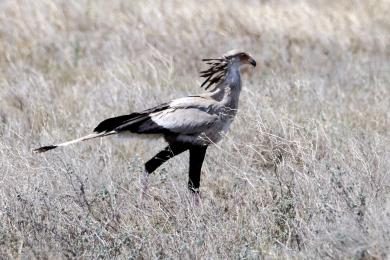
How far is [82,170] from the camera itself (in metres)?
5.54

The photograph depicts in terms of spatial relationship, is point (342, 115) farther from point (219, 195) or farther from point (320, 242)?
point (320, 242)

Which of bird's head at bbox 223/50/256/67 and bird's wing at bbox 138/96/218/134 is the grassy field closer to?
bird's wing at bbox 138/96/218/134

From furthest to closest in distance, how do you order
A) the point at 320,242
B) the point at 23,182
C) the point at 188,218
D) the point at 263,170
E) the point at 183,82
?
1. the point at 183,82
2. the point at 263,170
3. the point at 23,182
4. the point at 188,218
5. the point at 320,242

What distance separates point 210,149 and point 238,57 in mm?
898

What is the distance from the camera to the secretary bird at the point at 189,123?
5.44 m

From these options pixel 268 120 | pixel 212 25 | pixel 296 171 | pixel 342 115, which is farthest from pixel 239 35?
pixel 296 171

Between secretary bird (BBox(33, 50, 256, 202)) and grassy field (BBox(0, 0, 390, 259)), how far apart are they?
6.1 inches

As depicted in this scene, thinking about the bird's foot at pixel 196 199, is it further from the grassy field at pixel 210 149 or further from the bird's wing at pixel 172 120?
the bird's wing at pixel 172 120

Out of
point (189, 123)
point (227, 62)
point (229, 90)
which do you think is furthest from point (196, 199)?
point (227, 62)

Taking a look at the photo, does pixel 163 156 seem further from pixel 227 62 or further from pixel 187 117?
pixel 227 62

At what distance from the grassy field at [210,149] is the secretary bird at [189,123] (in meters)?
0.15

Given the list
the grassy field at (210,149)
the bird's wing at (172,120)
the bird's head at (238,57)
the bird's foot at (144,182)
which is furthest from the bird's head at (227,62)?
the bird's foot at (144,182)

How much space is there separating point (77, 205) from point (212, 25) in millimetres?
6310

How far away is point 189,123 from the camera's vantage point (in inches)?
213
